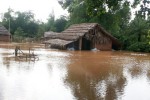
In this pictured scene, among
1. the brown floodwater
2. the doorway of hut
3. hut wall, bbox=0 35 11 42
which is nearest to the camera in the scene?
the brown floodwater

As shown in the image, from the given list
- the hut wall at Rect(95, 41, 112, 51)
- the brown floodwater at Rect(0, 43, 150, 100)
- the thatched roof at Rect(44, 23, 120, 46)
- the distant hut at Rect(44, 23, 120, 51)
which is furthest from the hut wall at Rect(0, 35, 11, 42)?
the brown floodwater at Rect(0, 43, 150, 100)

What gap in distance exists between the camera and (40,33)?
67875 mm

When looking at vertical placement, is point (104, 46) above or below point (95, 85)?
above

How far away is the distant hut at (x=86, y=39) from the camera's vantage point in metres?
37.0

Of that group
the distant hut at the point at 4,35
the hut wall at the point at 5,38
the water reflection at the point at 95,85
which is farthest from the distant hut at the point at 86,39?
the hut wall at the point at 5,38

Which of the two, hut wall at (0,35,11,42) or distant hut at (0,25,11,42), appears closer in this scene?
distant hut at (0,25,11,42)

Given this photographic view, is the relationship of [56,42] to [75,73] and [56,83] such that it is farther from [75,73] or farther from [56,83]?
[56,83]

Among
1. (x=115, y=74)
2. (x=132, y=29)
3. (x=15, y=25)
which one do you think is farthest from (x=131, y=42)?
(x=15, y=25)

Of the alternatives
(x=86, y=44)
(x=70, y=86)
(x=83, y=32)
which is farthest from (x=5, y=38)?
(x=70, y=86)

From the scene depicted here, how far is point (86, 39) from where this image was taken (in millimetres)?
38938

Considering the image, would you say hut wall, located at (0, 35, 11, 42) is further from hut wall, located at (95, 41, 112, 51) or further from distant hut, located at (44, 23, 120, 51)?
hut wall, located at (95, 41, 112, 51)

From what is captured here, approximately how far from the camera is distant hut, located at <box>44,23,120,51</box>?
37.0 metres

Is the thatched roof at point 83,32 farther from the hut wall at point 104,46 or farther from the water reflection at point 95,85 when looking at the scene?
the water reflection at point 95,85

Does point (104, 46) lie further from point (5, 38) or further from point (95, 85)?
point (5, 38)
